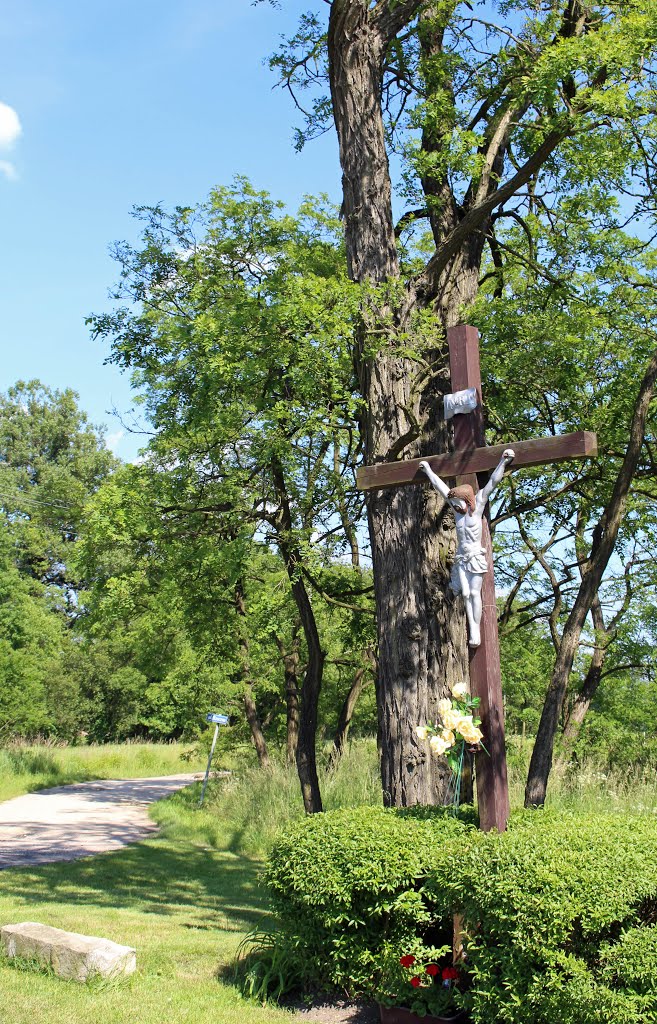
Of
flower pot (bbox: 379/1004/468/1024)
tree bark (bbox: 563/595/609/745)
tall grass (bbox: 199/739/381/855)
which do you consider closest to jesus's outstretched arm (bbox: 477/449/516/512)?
flower pot (bbox: 379/1004/468/1024)

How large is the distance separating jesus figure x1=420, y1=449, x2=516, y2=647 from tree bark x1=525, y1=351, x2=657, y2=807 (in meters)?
3.27

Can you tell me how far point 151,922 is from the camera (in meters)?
8.44

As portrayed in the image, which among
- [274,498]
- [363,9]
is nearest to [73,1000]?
[274,498]

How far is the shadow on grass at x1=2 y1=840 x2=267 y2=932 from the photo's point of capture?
989 centimetres

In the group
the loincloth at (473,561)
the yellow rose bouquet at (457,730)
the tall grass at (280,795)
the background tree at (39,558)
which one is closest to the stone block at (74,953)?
the yellow rose bouquet at (457,730)

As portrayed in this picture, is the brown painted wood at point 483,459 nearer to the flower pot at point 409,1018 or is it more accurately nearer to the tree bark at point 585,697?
the flower pot at point 409,1018

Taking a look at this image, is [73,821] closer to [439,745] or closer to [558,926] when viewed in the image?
[439,745]

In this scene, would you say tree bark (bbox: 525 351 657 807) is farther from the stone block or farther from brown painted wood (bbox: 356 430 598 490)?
the stone block

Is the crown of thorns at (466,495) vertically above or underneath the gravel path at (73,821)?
above

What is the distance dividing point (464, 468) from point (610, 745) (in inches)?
528

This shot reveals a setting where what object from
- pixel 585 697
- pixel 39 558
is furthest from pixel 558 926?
pixel 39 558

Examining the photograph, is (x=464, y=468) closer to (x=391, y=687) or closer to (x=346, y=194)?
(x=391, y=687)

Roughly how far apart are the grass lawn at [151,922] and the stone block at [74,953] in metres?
0.10

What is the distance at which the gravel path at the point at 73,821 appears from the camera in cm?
1480
